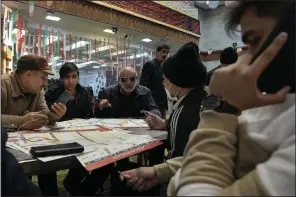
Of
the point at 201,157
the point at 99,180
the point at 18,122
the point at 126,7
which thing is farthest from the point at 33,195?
the point at 99,180

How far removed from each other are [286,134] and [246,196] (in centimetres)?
11

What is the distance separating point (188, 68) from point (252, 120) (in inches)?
33.3

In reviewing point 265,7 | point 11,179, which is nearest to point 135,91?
point 11,179

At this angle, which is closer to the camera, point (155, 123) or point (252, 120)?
point (252, 120)

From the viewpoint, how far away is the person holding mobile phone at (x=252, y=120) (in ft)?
1.31

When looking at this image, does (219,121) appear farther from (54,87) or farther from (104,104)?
(54,87)

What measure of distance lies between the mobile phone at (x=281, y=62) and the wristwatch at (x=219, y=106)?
0.07m

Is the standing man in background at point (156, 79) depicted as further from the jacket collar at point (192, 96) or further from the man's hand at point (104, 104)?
the jacket collar at point (192, 96)

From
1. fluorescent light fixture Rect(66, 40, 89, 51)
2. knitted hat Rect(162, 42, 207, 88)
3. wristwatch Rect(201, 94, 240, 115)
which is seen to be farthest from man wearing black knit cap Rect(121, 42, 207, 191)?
fluorescent light fixture Rect(66, 40, 89, 51)

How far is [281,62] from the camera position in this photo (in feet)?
1.43

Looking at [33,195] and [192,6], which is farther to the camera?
[192,6]

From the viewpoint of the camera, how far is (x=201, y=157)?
44cm

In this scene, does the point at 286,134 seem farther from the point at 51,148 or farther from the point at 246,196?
the point at 51,148

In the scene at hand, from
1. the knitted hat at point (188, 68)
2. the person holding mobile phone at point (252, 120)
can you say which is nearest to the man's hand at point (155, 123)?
the knitted hat at point (188, 68)
